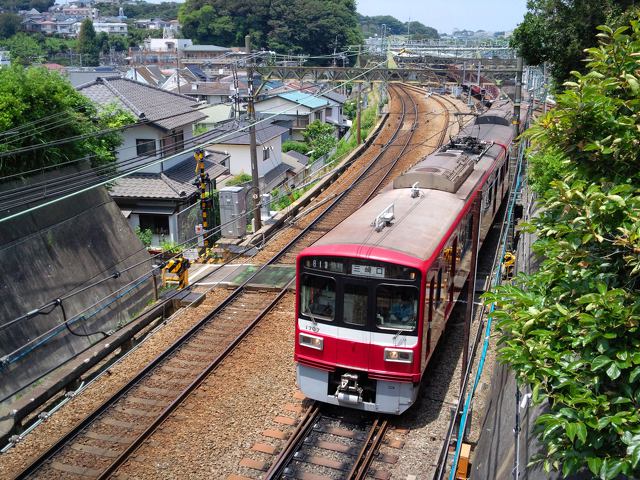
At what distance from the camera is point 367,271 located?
7.30 metres

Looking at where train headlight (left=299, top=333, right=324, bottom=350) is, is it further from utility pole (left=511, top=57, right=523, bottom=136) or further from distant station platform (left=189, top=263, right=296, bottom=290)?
utility pole (left=511, top=57, right=523, bottom=136)

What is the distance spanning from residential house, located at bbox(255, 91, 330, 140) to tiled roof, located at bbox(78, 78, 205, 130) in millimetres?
14344

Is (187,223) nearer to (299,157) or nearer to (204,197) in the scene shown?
(204,197)

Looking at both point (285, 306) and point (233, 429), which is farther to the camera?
point (285, 306)

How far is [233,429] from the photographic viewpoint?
779 centimetres

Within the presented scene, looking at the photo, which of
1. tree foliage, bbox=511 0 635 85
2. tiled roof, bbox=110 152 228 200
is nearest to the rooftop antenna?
tree foliage, bbox=511 0 635 85

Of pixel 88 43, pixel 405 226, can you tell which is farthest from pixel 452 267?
pixel 88 43

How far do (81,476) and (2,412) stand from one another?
9.69 ft

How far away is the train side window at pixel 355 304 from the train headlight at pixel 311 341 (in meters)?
0.46

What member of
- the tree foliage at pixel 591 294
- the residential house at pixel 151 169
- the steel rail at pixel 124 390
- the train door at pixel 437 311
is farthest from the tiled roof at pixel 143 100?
the tree foliage at pixel 591 294

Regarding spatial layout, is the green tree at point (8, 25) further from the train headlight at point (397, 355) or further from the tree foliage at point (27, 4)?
the train headlight at point (397, 355)

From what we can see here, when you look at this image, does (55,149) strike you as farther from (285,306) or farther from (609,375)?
(609,375)

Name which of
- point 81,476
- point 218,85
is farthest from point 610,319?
point 218,85

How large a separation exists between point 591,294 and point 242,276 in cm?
1046
